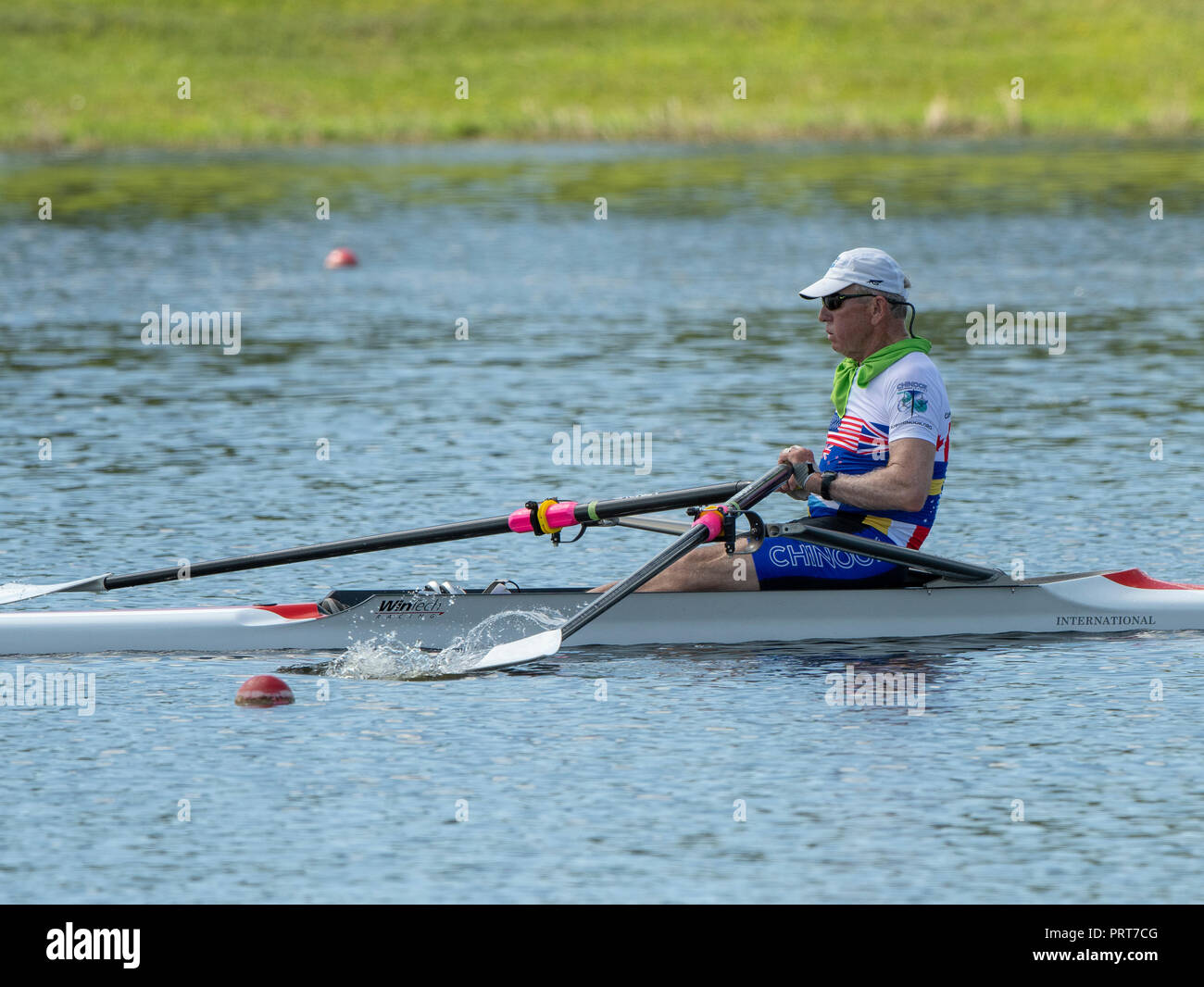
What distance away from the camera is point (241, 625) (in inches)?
425

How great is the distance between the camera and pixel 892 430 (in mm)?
10188

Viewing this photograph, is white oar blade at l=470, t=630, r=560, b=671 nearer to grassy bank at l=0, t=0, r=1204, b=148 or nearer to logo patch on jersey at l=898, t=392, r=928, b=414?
logo patch on jersey at l=898, t=392, r=928, b=414

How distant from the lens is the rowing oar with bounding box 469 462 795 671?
10.1 m

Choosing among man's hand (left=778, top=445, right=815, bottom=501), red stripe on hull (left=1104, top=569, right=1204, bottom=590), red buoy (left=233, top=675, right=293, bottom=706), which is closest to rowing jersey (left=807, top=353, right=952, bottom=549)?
man's hand (left=778, top=445, right=815, bottom=501)

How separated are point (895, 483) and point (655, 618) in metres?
1.43

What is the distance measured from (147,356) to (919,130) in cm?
3423

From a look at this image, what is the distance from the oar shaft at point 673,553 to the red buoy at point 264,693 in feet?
4.25

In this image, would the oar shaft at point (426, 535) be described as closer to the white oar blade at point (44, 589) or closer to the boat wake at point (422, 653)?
the white oar blade at point (44, 589)

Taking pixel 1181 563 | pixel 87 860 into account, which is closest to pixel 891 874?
pixel 87 860

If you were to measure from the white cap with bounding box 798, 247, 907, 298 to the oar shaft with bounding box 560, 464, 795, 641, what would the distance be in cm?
89

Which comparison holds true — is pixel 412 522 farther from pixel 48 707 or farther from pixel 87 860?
pixel 87 860

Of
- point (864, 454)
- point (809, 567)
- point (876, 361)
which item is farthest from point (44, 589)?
point (876, 361)

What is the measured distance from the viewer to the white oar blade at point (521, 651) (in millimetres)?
10078

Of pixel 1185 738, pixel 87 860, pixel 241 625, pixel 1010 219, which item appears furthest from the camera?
pixel 1010 219
